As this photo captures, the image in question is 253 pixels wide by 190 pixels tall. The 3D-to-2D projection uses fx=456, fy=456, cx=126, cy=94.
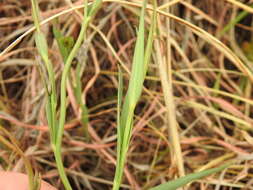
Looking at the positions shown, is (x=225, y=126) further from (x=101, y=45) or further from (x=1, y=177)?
(x=1, y=177)

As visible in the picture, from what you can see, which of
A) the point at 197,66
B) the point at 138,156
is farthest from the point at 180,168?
the point at 197,66

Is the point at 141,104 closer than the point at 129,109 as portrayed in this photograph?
No

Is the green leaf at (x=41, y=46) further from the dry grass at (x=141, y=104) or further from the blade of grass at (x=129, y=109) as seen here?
the dry grass at (x=141, y=104)

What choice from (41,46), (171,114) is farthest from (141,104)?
(41,46)

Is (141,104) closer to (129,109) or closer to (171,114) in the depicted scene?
(171,114)

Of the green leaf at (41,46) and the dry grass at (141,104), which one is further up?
the green leaf at (41,46)

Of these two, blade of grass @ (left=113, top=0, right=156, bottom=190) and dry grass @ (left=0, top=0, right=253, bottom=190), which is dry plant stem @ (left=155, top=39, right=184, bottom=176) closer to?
dry grass @ (left=0, top=0, right=253, bottom=190)

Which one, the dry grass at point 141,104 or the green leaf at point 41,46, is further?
the dry grass at point 141,104

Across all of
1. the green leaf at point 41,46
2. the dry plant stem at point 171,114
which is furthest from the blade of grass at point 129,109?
the dry plant stem at point 171,114
